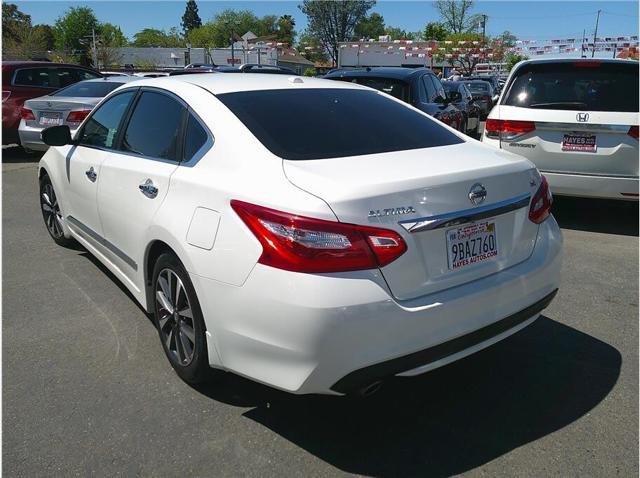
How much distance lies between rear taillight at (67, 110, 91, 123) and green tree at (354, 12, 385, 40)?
3412 inches

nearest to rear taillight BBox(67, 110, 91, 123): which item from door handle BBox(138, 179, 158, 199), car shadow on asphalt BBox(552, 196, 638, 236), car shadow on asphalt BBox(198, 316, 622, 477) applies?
door handle BBox(138, 179, 158, 199)

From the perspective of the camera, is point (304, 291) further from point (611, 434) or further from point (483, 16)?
point (483, 16)

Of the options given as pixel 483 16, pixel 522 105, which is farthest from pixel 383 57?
pixel 483 16

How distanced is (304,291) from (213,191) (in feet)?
2.37

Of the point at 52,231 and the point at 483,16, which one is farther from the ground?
the point at 483,16

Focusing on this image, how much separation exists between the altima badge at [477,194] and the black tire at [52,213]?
3.98 meters

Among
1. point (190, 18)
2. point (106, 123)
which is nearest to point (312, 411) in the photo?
point (106, 123)

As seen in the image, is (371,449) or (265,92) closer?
(371,449)

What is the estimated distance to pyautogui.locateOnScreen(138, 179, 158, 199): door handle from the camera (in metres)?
3.09

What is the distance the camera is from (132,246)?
3.37 m

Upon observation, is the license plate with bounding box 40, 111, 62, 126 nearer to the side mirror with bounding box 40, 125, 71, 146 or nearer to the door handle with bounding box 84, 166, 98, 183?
the side mirror with bounding box 40, 125, 71, 146

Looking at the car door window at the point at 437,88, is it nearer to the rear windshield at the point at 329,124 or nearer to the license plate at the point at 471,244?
the rear windshield at the point at 329,124

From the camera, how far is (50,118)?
9.27 metres

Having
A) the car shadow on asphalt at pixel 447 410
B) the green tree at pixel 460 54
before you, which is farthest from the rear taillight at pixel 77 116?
the green tree at pixel 460 54
